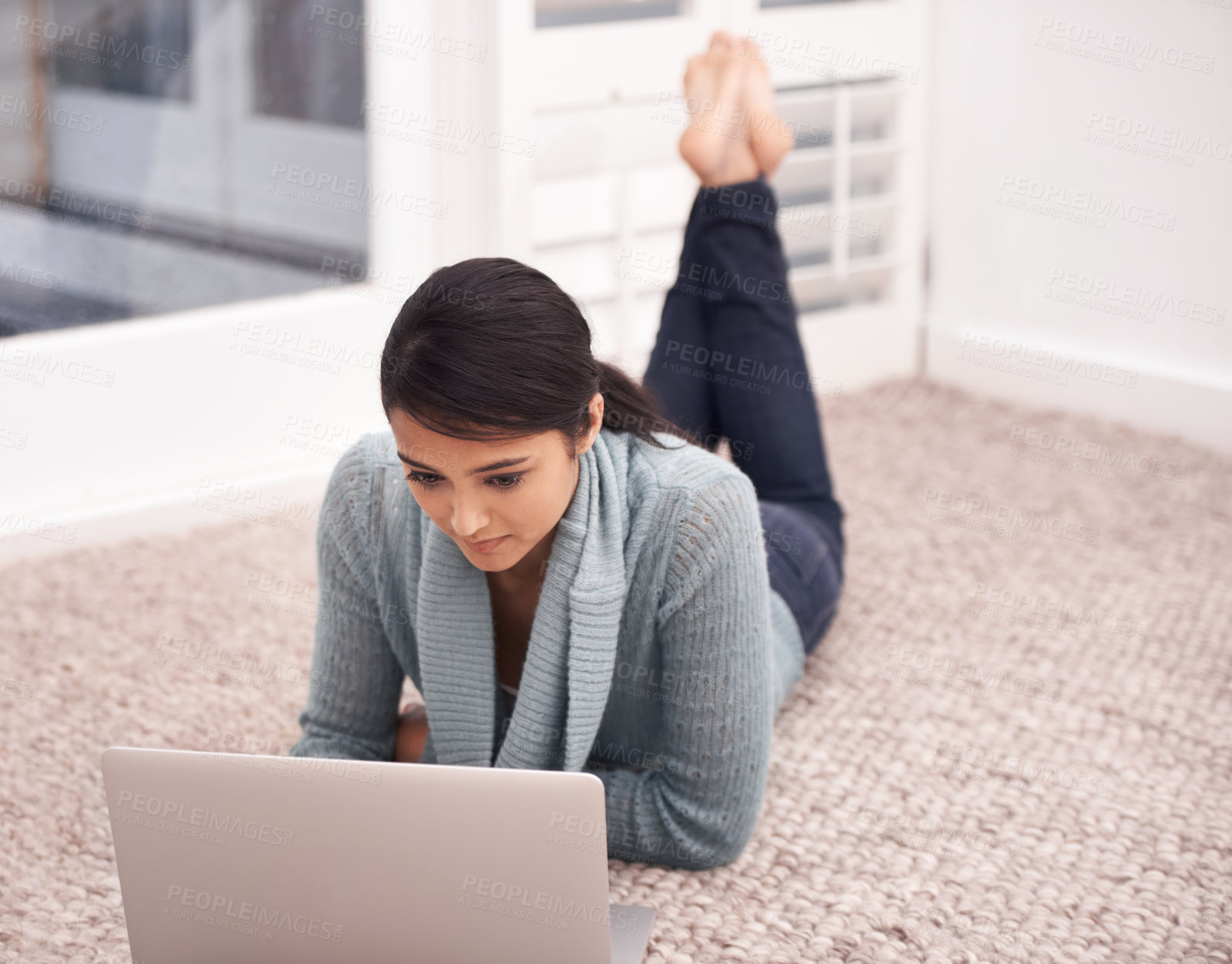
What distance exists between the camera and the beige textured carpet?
1.20m

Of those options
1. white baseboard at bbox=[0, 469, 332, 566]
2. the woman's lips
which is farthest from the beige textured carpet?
the woman's lips

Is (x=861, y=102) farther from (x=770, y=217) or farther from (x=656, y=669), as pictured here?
(x=656, y=669)

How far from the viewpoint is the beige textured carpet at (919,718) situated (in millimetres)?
1197

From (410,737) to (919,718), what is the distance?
2.07 ft

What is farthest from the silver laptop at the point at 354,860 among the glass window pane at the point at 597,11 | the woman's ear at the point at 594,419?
the glass window pane at the point at 597,11

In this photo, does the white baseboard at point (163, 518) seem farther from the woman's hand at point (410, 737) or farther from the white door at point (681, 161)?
the woman's hand at point (410, 737)

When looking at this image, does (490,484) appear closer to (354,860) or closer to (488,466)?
(488,466)

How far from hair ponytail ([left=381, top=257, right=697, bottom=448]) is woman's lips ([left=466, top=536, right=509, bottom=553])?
103mm

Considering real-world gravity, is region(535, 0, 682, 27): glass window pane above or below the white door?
above

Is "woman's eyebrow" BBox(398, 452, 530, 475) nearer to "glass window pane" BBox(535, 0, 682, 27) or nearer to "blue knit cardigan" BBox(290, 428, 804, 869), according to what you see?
"blue knit cardigan" BBox(290, 428, 804, 869)

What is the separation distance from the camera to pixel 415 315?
3.20ft

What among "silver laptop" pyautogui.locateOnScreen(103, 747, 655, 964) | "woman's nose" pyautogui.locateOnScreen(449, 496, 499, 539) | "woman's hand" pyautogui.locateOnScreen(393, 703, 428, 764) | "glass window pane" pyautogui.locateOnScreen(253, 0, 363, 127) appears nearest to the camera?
"silver laptop" pyautogui.locateOnScreen(103, 747, 655, 964)

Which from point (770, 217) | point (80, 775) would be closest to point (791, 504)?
point (770, 217)

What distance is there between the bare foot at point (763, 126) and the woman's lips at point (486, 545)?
0.84 metres
